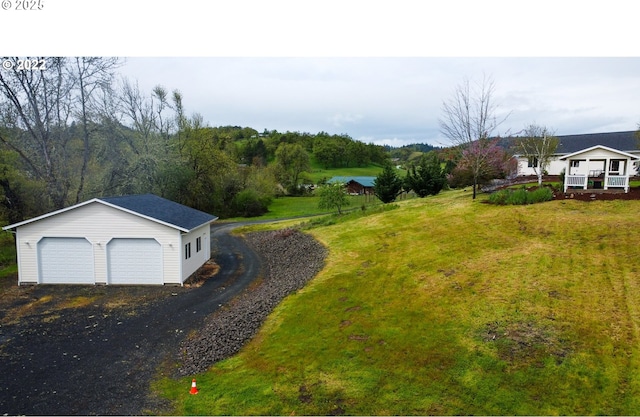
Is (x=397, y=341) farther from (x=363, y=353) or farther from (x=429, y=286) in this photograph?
(x=429, y=286)

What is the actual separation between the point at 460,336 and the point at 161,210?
1608 cm

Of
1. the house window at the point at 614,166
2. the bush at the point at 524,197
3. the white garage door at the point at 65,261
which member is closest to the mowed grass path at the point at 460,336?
→ the bush at the point at 524,197

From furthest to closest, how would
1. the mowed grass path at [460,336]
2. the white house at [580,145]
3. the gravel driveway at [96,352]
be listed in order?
1. the white house at [580,145]
2. the gravel driveway at [96,352]
3. the mowed grass path at [460,336]

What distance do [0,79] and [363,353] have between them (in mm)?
26988

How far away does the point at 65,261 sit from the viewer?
17406 millimetres

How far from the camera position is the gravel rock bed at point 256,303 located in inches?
407

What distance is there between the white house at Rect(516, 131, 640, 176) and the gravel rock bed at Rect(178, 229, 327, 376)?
30.8 m

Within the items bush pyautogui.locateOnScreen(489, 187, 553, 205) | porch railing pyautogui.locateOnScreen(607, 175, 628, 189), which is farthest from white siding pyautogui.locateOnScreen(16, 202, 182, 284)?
porch railing pyautogui.locateOnScreen(607, 175, 628, 189)

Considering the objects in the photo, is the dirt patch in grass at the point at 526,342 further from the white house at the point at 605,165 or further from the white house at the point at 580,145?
the white house at the point at 580,145

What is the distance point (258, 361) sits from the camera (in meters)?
9.70

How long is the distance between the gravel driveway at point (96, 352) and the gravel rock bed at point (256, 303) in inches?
26.3

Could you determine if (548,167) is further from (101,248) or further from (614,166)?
(101,248)

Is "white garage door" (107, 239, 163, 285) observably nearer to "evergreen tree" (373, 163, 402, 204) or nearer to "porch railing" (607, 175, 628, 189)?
"evergreen tree" (373, 163, 402, 204)

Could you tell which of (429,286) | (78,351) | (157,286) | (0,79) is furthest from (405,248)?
(0,79)
